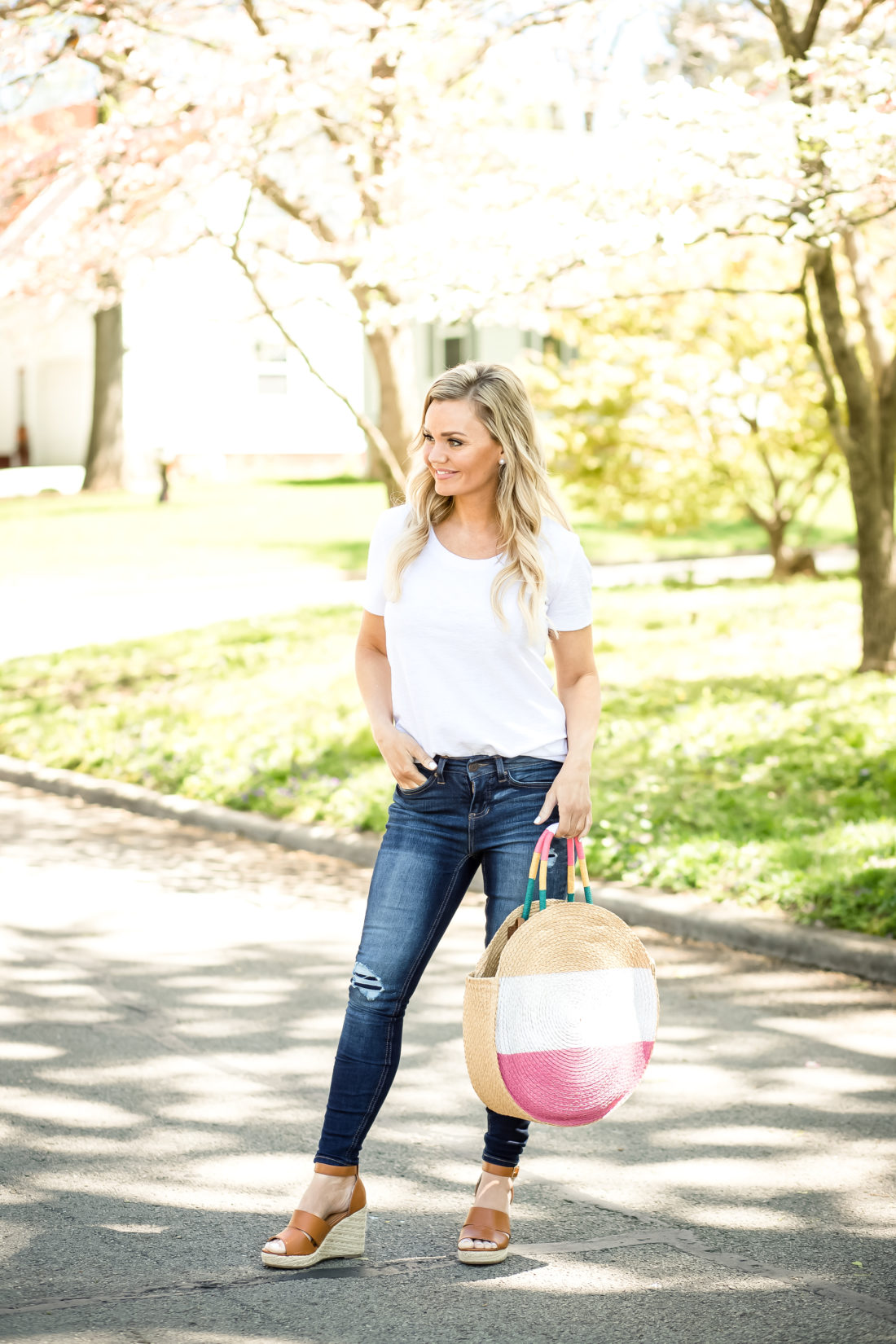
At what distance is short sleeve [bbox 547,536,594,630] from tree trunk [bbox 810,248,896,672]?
24.4ft

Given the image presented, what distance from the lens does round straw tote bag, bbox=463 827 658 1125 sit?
3406mm

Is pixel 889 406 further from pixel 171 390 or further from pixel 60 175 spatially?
pixel 171 390

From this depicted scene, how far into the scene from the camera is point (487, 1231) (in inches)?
146

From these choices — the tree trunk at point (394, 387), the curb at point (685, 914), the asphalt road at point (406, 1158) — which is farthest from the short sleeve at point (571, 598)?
the tree trunk at point (394, 387)

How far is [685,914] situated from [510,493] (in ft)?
11.6

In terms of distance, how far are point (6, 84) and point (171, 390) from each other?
24.3 meters

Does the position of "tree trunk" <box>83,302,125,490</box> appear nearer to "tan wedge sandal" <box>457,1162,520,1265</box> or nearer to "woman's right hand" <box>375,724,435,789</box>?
"woman's right hand" <box>375,724,435,789</box>

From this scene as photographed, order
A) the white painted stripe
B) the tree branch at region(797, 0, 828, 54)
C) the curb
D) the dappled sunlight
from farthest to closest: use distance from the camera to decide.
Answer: the tree branch at region(797, 0, 828, 54), the curb, the dappled sunlight, the white painted stripe

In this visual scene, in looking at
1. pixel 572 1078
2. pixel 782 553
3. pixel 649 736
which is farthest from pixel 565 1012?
pixel 782 553

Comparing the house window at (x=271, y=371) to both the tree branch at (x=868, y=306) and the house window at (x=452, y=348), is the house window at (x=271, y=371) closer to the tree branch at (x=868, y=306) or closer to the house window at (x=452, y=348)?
the house window at (x=452, y=348)

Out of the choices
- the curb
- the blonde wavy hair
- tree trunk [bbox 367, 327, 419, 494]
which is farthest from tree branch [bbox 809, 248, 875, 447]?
the blonde wavy hair

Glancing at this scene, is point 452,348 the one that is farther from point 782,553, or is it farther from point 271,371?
point 782,553

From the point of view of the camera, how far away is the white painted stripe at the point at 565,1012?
11.2ft

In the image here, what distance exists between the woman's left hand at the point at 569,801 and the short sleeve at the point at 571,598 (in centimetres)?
33
